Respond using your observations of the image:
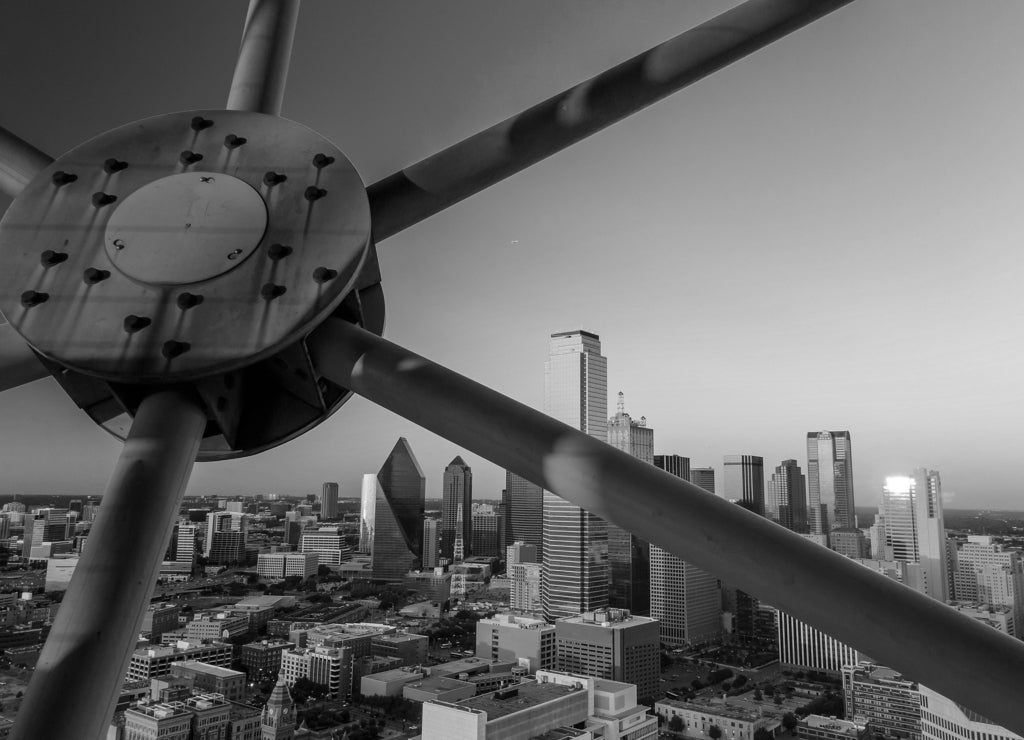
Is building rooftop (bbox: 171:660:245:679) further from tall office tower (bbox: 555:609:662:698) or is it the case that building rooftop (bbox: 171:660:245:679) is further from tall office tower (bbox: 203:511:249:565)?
tall office tower (bbox: 555:609:662:698)

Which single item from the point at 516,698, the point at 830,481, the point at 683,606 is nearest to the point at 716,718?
the point at 516,698

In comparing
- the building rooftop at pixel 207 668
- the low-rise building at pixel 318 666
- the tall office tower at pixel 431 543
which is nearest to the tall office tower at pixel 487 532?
the tall office tower at pixel 431 543

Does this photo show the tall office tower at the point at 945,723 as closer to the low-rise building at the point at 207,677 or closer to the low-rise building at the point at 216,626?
the low-rise building at the point at 207,677

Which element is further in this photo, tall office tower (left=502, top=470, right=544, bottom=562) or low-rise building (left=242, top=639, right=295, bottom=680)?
tall office tower (left=502, top=470, right=544, bottom=562)

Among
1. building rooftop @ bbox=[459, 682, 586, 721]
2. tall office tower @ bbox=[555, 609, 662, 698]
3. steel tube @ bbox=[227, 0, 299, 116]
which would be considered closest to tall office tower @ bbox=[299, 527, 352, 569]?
building rooftop @ bbox=[459, 682, 586, 721]

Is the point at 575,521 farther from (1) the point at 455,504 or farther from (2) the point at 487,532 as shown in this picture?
(1) the point at 455,504

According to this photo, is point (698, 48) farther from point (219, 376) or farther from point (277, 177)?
point (219, 376)
